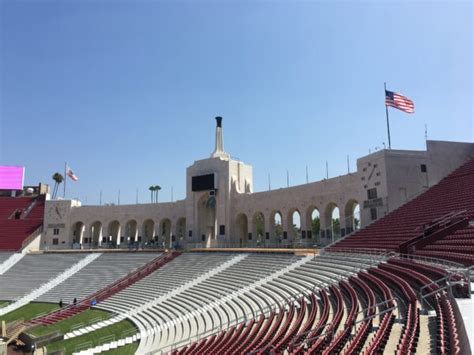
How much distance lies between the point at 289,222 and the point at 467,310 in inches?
1312

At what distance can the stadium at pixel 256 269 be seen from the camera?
451 inches

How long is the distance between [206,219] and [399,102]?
2746cm

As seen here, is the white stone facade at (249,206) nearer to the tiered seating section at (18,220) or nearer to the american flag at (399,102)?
the tiered seating section at (18,220)

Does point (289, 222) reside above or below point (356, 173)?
below

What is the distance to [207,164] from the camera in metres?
48.2

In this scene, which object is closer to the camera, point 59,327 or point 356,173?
point 59,327

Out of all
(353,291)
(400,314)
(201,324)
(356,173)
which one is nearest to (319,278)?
(353,291)

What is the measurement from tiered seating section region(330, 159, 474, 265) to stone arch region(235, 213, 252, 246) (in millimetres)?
19847

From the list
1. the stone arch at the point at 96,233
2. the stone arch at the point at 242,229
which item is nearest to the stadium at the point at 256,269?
the stone arch at the point at 242,229

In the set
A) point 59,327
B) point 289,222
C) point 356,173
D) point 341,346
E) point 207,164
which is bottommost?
point 59,327

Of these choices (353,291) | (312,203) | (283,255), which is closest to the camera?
(353,291)

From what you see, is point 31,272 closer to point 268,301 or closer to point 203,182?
point 203,182

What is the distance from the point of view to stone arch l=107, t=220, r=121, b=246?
56.0 metres

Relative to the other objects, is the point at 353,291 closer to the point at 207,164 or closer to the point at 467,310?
the point at 467,310
